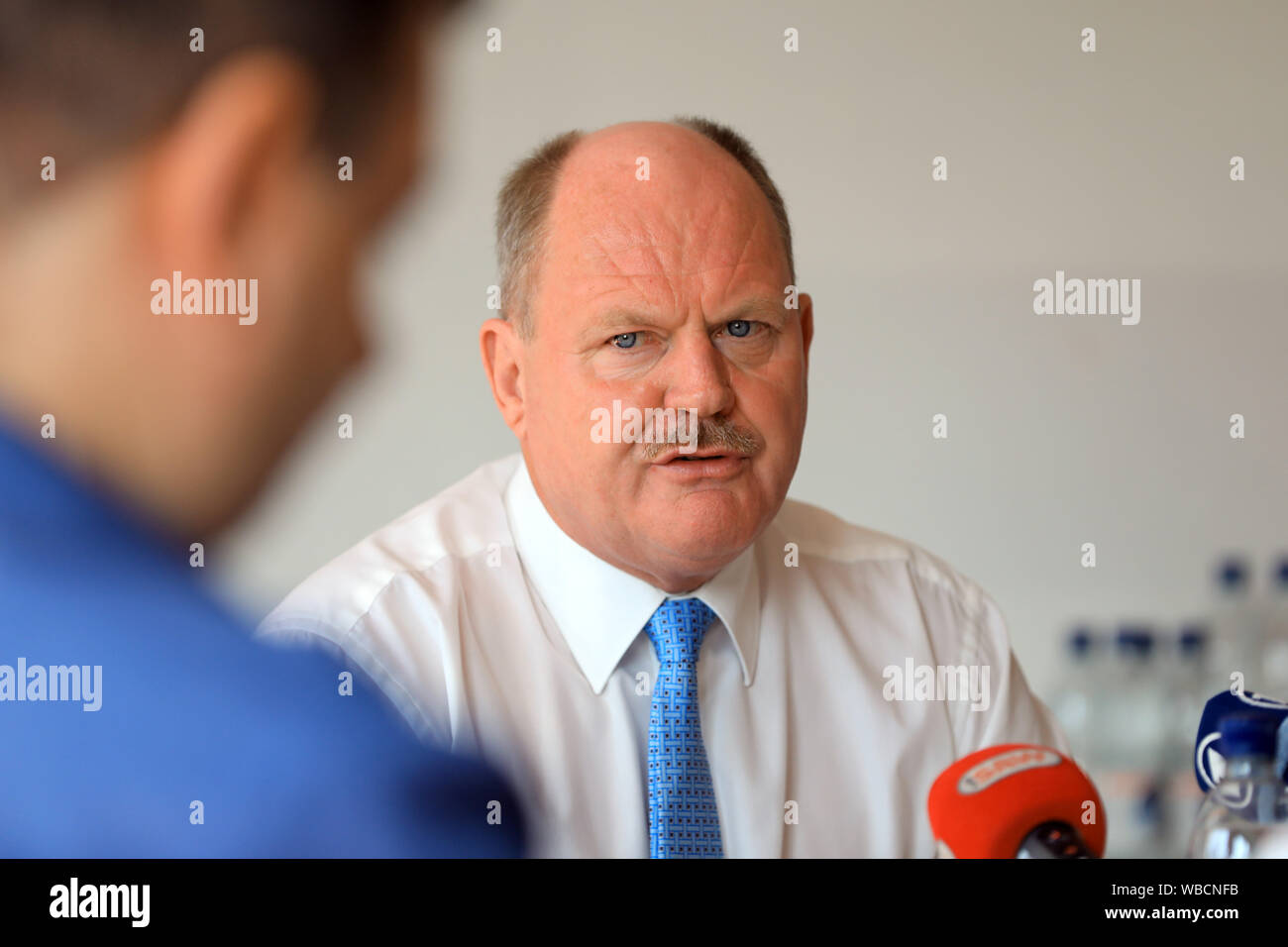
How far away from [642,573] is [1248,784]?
29.1 inches

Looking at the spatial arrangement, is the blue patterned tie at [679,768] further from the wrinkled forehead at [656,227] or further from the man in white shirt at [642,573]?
the wrinkled forehead at [656,227]

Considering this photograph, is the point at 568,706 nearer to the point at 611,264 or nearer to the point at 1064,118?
the point at 611,264

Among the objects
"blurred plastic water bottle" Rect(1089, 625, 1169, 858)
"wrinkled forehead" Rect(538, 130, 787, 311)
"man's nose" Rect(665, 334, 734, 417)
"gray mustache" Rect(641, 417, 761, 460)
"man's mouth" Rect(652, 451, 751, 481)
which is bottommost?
"blurred plastic water bottle" Rect(1089, 625, 1169, 858)

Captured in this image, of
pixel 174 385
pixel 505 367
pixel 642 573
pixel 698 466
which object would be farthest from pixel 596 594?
pixel 174 385

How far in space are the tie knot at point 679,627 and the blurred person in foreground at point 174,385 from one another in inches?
12.0

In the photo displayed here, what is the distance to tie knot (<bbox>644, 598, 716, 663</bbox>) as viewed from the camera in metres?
1.67

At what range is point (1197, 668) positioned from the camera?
201 cm

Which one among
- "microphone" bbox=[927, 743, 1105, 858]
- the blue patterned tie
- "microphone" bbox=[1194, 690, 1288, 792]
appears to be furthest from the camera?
the blue patterned tie

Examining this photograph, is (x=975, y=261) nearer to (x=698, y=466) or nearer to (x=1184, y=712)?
(x=698, y=466)

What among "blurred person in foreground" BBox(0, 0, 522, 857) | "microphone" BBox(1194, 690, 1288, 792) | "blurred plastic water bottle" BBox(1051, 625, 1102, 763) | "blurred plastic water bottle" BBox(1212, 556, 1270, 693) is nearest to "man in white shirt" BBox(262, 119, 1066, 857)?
"blurred person in foreground" BBox(0, 0, 522, 857)

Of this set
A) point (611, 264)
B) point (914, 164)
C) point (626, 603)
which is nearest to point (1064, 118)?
point (914, 164)

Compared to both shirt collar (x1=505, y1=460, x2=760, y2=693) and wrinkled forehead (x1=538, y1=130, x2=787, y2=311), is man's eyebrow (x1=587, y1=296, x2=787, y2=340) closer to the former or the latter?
wrinkled forehead (x1=538, y1=130, x2=787, y2=311)

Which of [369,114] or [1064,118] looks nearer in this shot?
[369,114]
